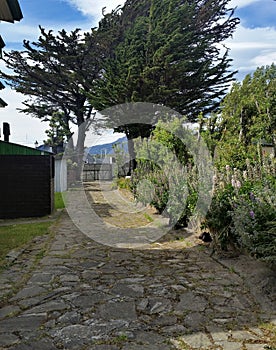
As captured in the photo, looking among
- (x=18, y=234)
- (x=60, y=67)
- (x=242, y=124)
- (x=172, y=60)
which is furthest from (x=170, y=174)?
(x=60, y=67)

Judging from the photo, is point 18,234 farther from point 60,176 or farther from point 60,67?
point 60,67

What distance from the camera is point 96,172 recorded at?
78.1 ft

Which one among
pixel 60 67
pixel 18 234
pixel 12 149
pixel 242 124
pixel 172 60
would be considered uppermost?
pixel 60 67

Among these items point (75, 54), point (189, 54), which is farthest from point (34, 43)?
point (189, 54)

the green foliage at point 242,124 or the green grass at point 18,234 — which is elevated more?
the green foliage at point 242,124

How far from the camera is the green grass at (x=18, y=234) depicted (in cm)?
508

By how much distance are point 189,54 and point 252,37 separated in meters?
8.15

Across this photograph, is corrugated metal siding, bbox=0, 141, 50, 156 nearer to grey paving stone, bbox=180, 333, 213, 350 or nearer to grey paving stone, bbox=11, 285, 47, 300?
grey paving stone, bbox=11, 285, 47, 300

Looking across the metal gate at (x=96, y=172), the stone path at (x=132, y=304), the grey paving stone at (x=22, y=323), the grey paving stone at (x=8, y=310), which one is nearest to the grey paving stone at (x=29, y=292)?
the stone path at (x=132, y=304)

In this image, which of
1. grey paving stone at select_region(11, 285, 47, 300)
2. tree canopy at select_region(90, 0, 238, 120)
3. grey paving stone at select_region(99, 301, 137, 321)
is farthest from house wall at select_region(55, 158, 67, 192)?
grey paving stone at select_region(99, 301, 137, 321)

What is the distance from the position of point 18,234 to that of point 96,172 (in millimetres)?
17763

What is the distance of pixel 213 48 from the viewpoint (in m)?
18.7

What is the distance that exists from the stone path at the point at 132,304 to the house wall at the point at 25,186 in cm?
381

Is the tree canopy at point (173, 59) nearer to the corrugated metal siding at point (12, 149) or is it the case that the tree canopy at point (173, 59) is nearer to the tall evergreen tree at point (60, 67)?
the tall evergreen tree at point (60, 67)
